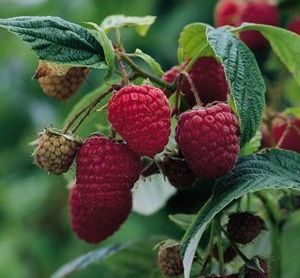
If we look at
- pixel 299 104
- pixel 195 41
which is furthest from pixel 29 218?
pixel 195 41

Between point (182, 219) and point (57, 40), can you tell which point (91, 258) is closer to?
point (182, 219)

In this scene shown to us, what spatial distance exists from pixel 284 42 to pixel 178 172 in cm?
31

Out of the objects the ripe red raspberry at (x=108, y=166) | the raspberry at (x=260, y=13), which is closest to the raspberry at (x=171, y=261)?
the ripe red raspberry at (x=108, y=166)

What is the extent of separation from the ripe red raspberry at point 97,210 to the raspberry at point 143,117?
81mm

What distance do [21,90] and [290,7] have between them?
2.49 metres

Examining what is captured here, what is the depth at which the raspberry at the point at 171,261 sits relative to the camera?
4.82 ft

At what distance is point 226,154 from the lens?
1338 mm

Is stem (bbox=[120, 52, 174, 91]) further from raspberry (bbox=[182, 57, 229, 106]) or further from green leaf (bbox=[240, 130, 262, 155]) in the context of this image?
green leaf (bbox=[240, 130, 262, 155])

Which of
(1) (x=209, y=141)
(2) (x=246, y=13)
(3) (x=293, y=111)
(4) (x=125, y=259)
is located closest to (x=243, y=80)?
(1) (x=209, y=141)

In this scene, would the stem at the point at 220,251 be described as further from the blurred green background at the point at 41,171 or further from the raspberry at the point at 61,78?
the blurred green background at the point at 41,171

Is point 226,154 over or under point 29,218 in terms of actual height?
over

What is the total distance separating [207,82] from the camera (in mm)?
1533

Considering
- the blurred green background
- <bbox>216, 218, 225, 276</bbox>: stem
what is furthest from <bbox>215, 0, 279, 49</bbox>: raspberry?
the blurred green background

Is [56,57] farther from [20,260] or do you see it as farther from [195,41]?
[20,260]
